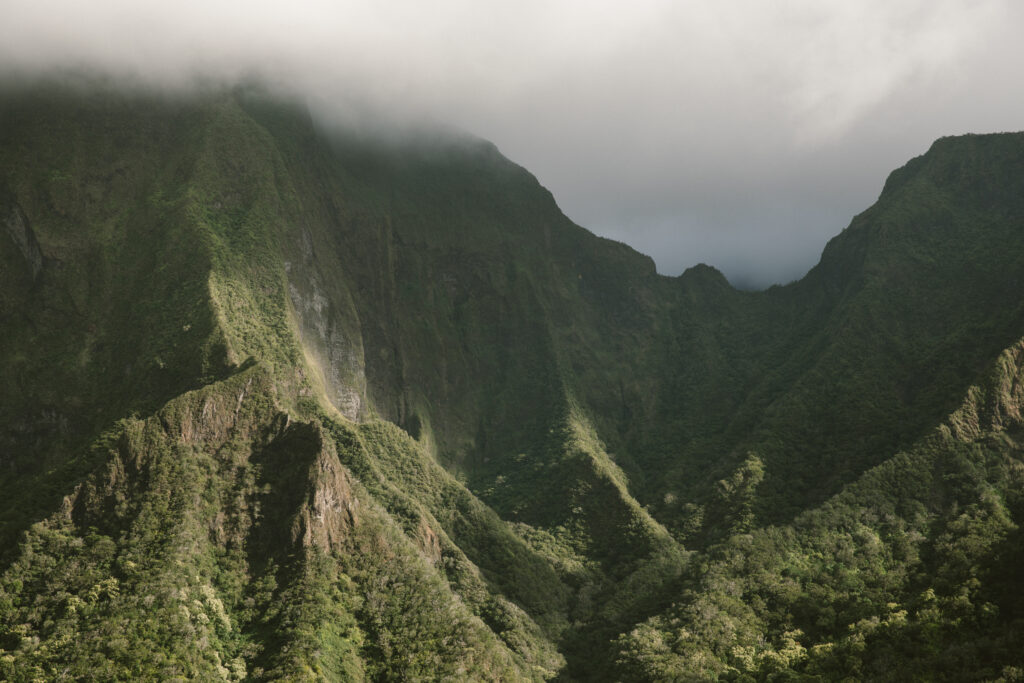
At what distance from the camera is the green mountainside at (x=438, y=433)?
67.4 meters

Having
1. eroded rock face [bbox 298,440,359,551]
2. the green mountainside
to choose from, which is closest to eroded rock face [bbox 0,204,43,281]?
the green mountainside

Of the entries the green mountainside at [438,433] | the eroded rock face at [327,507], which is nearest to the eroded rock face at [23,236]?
the green mountainside at [438,433]

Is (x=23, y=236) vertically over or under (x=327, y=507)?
over

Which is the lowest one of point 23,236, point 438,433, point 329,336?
point 438,433

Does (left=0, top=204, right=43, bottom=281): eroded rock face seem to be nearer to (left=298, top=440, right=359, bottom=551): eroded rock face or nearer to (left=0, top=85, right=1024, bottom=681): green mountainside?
(left=0, top=85, right=1024, bottom=681): green mountainside

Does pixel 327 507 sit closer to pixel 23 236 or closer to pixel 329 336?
pixel 329 336

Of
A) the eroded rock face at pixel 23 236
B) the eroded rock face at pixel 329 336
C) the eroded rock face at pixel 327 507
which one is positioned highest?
the eroded rock face at pixel 23 236

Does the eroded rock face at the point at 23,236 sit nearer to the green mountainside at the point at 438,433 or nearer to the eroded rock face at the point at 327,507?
the green mountainside at the point at 438,433

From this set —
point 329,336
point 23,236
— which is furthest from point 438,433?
point 23,236

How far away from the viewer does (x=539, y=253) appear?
18975 centimetres

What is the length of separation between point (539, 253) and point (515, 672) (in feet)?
421

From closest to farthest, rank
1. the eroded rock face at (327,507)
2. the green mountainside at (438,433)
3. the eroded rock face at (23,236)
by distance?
the green mountainside at (438,433) < the eroded rock face at (327,507) < the eroded rock face at (23,236)

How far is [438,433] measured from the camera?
15088cm

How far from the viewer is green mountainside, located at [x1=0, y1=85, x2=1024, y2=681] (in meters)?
67.4
